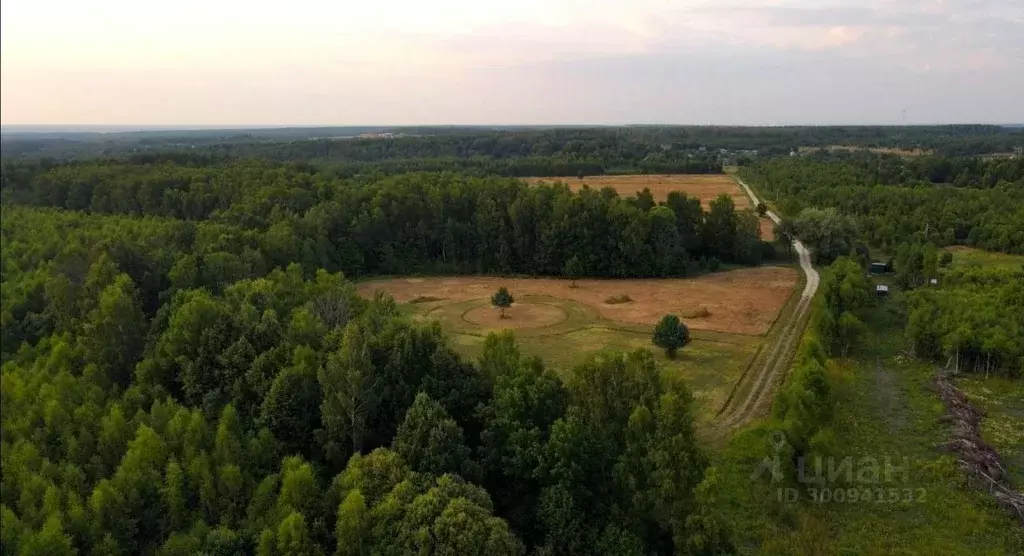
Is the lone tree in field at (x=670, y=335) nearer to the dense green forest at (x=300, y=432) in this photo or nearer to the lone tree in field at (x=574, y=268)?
the dense green forest at (x=300, y=432)

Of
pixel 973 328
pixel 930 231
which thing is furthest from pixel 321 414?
pixel 930 231

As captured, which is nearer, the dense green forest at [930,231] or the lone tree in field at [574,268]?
the dense green forest at [930,231]


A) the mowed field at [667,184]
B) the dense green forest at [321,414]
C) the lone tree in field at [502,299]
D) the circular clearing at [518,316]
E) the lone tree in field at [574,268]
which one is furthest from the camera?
the mowed field at [667,184]

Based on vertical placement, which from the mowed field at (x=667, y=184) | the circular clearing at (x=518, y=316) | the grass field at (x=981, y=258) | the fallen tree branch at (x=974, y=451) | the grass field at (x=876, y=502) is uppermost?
the mowed field at (x=667, y=184)

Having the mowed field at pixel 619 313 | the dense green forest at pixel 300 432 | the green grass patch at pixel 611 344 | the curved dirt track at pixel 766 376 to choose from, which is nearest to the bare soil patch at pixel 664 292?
the mowed field at pixel 619 313

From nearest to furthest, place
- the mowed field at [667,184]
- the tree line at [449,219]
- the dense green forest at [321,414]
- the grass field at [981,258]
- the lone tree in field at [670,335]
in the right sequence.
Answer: the dense green forest at [321,414] < the lone tree in field at [670,335] < the grass field at [981,258] < the tree line at [449,219] < the mowed field at [667,184]

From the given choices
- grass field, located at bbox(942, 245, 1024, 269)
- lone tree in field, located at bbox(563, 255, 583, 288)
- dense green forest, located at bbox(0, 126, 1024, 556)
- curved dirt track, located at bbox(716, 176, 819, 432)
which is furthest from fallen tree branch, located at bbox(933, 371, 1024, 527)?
lone tree in field, located at bbox(563, 255, 583, 288)

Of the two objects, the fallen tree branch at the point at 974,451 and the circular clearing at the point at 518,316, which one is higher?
the fallen tree branch at the point at 974,451
